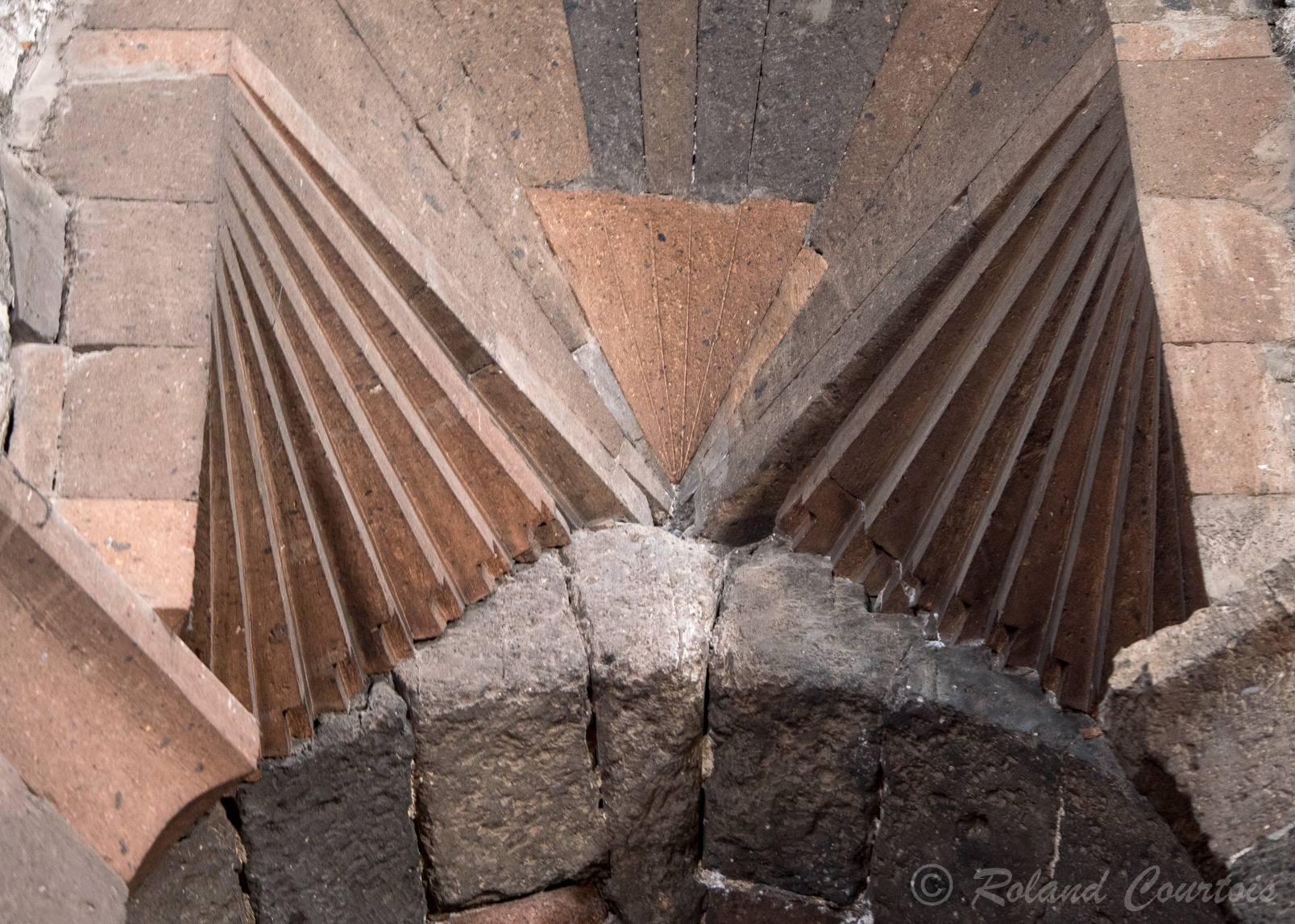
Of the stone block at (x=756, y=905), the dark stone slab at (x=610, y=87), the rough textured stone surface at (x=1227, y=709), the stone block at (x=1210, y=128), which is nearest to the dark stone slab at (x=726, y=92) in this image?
the dark stone slab at (x=610, y=87)

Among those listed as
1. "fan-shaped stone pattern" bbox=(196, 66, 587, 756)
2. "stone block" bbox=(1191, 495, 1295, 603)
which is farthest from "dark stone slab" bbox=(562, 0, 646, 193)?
"stone block" bbox=(1191, 495, 1295, 603)

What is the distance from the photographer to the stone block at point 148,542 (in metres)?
2.25

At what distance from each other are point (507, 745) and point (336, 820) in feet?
1.42

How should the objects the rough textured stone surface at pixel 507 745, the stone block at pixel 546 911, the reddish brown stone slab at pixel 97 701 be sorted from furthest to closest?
the stone block at pixel 546 911
the rough textured stone surface at pixel 507 745
the reddish brown stone slab at pixel 97 701

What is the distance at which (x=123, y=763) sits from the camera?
1847mm

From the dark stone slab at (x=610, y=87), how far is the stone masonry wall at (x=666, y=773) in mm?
1007

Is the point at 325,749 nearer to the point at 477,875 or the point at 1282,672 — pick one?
the point at 477,875

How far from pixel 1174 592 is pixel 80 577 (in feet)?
6.28

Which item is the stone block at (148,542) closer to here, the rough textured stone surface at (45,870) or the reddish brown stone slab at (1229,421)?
the rough textured stone surface at (45,870)

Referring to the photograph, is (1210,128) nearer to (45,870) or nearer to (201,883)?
(45,870)

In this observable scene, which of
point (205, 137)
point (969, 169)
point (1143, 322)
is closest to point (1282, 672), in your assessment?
point (1143, 322)

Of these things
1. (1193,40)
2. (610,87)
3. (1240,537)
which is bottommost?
(1240,537)

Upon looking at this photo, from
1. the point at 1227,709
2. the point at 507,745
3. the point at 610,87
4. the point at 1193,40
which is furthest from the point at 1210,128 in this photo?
the point at 507,745

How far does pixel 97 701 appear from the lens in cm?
182
